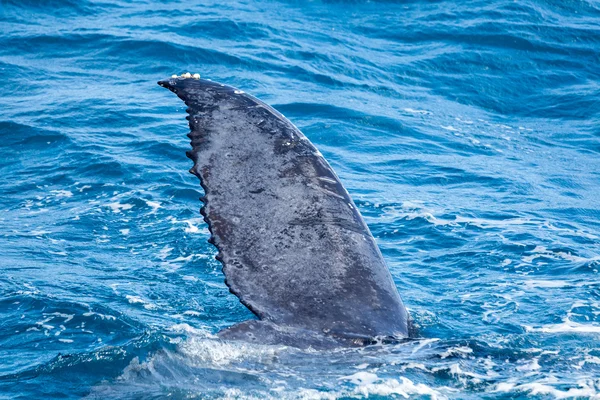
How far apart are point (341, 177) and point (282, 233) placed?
22.3 ft

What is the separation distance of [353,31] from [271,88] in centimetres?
457

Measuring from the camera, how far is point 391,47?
61.4 feet

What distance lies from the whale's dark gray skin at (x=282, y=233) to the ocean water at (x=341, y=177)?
155 millimetres

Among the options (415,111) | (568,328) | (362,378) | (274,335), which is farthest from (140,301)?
(415,111)

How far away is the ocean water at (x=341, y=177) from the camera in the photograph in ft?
16.3

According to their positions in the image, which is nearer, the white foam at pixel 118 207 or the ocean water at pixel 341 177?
the ocean water at pixel 341 177

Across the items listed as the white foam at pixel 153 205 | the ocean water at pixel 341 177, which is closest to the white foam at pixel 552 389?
the ocean water at pixel 341 177

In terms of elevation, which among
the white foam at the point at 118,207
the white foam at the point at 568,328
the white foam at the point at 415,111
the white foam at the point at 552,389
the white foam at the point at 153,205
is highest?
the white foam at the point at 552,389

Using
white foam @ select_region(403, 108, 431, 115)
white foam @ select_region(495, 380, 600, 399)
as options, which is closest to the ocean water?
white foam @ select_region(495, 380, 600, 399)

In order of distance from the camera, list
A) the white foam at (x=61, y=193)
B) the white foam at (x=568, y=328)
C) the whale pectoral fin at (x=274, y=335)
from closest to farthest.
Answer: the whale pectoral fin at (x=274, y=335)
the white foam at (x=568, y=328)
the white foam at (x=61, y=193)

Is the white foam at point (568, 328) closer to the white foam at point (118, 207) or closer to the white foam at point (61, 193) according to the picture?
the white foam at point (118, 207)

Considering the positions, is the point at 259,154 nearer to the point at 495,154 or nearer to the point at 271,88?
the point at 495,154

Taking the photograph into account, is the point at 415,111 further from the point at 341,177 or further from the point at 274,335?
the point at 274,335

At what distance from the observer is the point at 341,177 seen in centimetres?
1188
